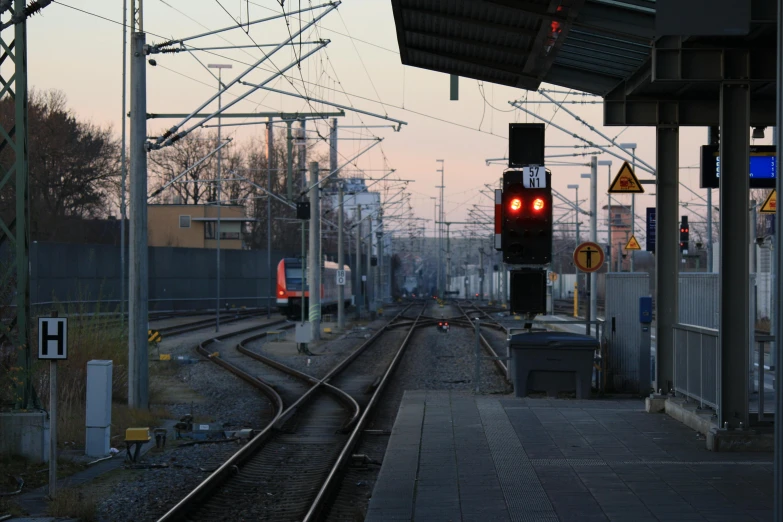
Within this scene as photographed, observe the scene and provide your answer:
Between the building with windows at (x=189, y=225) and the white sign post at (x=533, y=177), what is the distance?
6270cm

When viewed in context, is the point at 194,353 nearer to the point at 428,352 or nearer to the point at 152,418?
the point at 428,352

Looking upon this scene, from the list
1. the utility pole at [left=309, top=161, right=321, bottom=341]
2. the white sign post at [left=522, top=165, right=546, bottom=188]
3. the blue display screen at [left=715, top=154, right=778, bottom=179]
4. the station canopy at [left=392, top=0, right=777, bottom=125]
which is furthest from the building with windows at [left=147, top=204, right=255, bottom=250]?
the blue display screen at [left=715, top=154, right=778, bottom=179]

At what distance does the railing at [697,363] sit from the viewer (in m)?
12.3

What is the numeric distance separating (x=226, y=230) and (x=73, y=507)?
67.9m

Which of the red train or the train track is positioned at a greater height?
the red train

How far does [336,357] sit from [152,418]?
47.2ft

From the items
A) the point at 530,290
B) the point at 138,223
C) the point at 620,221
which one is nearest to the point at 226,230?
the point at 620,221

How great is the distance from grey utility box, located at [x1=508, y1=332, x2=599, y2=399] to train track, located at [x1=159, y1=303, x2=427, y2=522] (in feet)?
9.15

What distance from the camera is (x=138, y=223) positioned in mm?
17828

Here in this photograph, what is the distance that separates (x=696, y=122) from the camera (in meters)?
14.5

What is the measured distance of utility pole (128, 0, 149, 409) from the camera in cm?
1769

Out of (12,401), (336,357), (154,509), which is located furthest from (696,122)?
(336,357)

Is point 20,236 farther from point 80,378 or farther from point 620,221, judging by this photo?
point 620,221

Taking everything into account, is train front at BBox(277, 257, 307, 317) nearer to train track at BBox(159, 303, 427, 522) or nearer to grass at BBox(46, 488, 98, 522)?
train track at BBox(159, 303, 427, 522)
